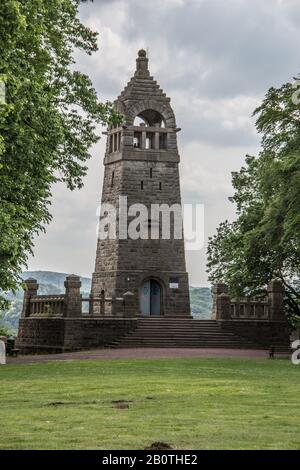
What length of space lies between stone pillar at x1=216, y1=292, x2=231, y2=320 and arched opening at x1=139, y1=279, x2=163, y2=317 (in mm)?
5324

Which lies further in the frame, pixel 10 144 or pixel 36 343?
pixel 36 343

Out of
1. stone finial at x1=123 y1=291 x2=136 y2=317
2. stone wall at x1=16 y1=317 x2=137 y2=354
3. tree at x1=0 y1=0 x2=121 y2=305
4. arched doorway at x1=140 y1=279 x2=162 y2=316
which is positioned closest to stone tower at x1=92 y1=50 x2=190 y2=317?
arched doorway at x1=140 y1=279 x2=162 y2=316

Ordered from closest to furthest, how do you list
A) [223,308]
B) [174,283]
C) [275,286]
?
[223,308]
[275,286]
[174,283]

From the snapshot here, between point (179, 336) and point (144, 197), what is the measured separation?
10.1 metres

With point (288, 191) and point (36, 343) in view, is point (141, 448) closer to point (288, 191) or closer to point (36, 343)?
point (288, 191)

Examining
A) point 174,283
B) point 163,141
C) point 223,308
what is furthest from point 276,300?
point 163,141

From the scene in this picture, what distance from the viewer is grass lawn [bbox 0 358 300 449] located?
35.2 ft

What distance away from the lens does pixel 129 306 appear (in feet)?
138

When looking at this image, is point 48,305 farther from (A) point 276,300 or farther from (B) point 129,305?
(A) point 276,300

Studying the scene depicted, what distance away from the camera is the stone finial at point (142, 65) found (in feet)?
164

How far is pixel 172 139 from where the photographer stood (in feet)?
161

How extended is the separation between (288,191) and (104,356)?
32.5 feet

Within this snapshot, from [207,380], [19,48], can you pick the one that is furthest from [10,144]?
[207,380]

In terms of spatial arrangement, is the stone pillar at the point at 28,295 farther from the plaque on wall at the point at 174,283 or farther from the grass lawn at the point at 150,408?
the grass lawn at the point at 150,408
